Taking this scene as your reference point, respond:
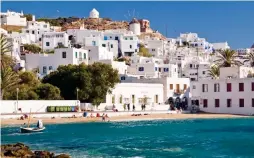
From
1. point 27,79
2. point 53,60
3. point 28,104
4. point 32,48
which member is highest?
point 32,48

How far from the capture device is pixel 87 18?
7254 inches

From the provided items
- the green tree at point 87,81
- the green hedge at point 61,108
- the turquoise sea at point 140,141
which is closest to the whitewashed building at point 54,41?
the green tree at point 87,81

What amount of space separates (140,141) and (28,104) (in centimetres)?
2553

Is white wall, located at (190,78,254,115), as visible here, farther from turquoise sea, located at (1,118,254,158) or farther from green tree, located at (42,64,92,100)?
turquoise sea, located at (1,118,254,158)

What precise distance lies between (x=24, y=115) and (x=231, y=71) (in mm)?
33812

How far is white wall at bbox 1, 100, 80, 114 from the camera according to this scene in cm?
5831

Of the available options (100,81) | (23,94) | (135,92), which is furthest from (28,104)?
(135,92)

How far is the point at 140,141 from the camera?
3788 cm

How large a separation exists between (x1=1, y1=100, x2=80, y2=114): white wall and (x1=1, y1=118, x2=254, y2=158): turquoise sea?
9.10 m

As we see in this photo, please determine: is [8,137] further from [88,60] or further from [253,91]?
[88,60]

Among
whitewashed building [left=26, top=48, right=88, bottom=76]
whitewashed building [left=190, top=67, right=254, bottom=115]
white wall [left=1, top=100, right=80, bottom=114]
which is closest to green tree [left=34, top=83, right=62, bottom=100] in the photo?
white wall [left=1, top=100, right=80, bottom=114]

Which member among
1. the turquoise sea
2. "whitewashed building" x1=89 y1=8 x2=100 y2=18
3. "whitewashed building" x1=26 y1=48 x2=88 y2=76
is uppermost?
"whitewashed building" x1=89 y1=8 x2=100 y2=18

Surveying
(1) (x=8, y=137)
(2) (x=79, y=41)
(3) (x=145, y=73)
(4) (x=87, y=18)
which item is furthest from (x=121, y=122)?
(4) (x=87, y=18)

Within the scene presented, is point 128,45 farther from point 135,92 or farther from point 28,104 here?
point 28,104
